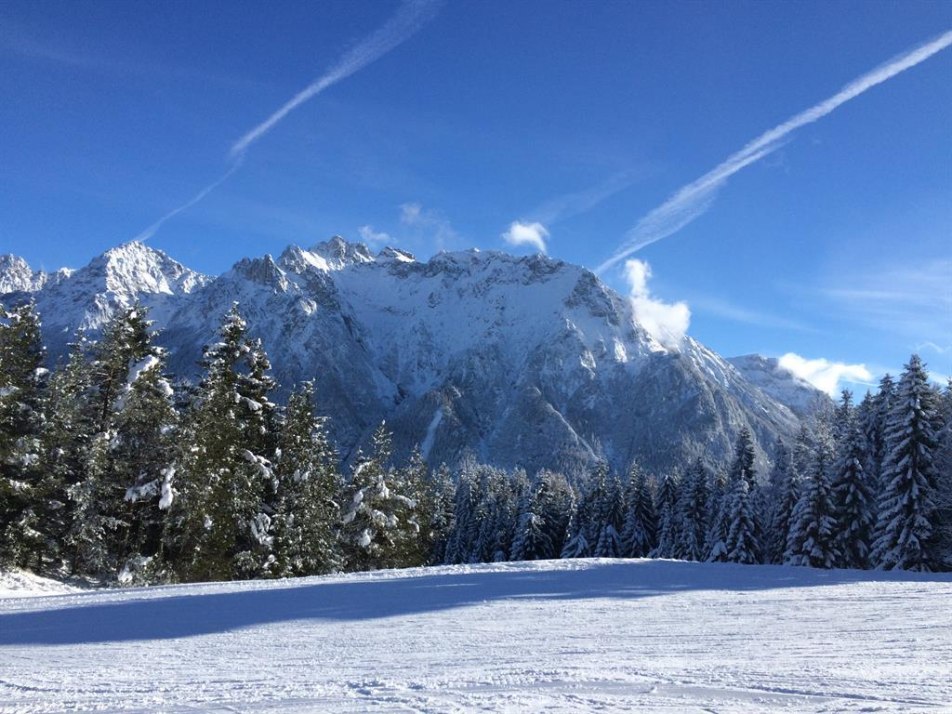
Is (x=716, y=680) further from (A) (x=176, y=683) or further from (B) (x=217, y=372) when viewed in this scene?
(B) (x=217, y=372)

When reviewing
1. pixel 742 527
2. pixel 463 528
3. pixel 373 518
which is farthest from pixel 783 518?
pixel 463 528

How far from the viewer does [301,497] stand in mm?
28516

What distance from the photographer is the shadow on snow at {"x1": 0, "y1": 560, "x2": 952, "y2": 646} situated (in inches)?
490

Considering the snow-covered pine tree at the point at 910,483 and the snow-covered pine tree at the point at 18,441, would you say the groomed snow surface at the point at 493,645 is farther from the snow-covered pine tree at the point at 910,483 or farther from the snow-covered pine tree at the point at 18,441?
the snow-covered pine tree at the point at 910,483

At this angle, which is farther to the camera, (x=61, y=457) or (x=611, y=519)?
(x=611, y=519)

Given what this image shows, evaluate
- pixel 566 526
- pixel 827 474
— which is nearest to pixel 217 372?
pixel 827 474

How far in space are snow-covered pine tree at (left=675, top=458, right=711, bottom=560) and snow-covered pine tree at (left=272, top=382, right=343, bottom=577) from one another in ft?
→ 99.6

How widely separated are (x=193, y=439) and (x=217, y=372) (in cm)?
274

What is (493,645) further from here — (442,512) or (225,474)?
(442,512)

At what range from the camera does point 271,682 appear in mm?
8109

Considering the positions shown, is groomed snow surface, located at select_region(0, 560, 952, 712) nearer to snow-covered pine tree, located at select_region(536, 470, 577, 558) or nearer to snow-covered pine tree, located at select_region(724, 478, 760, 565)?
snow-covered pine tree, located at select_region(724, 478, 760, 565)

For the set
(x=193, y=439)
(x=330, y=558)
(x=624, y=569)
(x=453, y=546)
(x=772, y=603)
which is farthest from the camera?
(x=453, y=546)

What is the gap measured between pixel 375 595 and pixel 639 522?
1719 inches

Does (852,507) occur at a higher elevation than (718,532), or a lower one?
higher
